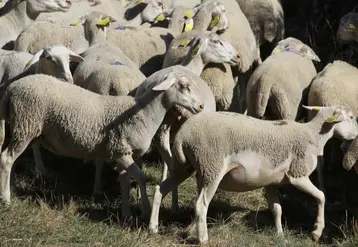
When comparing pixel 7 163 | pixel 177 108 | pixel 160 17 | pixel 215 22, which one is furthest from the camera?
pixel 160 17

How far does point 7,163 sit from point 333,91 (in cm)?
351

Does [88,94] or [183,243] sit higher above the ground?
[88,94]

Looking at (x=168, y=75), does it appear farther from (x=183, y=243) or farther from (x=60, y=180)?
(x=60, y=180)

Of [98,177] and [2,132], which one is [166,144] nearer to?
[98,177]

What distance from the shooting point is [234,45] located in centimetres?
1061

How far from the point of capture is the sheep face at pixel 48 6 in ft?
36.2

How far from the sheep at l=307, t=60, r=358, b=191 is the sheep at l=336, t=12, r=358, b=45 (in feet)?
6.46

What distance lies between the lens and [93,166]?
33.6 feet

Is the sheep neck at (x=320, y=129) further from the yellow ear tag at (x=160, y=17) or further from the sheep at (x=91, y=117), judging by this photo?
the yellow ear tag at (x=160, y=17)

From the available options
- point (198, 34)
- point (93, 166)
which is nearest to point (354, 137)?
point (198, 34)

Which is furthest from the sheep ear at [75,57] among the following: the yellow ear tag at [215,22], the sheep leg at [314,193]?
the sheep leg at [314,193]

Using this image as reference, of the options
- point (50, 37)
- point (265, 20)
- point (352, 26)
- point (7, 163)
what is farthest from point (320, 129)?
point (265, 20)

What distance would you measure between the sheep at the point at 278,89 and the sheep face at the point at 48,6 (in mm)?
2912

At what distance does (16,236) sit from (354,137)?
354cm
